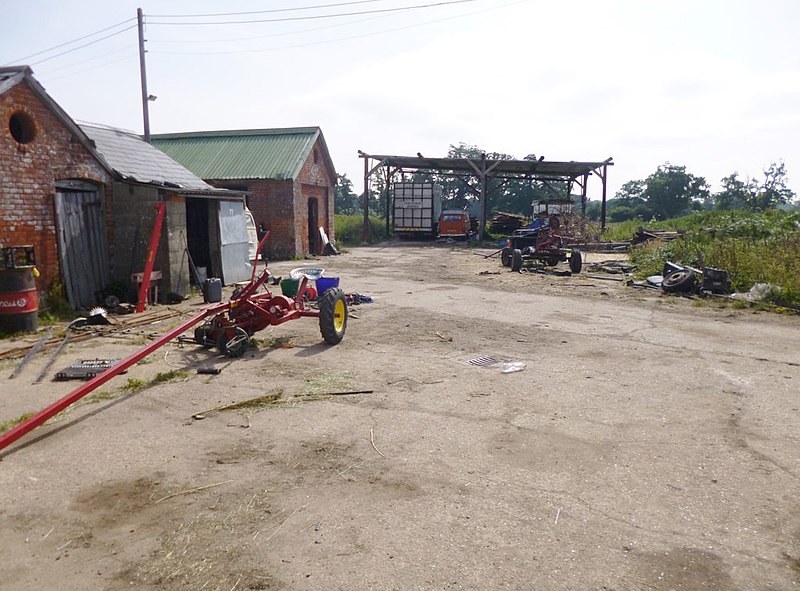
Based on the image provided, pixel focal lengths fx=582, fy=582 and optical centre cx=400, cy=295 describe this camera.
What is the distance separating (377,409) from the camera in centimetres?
578

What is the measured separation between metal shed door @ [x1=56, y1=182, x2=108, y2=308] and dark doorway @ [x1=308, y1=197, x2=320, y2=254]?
46.3 ft

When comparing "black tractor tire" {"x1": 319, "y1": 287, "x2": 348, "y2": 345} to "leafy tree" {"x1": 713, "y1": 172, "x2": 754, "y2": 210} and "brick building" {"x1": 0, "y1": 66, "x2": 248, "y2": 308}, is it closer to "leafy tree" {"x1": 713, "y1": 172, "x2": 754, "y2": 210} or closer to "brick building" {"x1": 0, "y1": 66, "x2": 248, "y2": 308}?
"brick building" {"x1": 0, "y1": 66, "x2": 248, "y2": 308}

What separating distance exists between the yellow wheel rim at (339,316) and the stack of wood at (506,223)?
26400mm

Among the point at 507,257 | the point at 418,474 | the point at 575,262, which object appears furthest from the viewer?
the point at 507,257

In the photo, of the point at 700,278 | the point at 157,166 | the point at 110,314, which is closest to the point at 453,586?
the point at 110,314

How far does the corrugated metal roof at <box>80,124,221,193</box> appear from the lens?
510 inches

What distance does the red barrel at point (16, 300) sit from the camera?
29.5 feet

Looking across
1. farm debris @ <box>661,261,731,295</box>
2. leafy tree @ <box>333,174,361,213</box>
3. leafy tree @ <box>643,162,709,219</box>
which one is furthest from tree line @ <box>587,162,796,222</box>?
farm debris @ <box>661,261,731,295</box>

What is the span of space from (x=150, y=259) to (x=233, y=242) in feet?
15.1

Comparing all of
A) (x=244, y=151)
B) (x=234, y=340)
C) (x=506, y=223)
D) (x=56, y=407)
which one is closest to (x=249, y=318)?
(x=234, y=340)

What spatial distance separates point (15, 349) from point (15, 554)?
5.69 meters

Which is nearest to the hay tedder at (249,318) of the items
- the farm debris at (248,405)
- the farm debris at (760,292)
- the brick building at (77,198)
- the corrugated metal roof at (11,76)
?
the farm debris at (248,405)

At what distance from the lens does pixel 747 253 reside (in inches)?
566

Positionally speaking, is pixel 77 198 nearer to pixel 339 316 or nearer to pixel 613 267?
pixel 339 316
